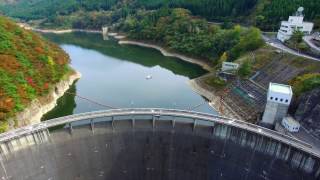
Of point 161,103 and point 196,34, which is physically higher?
point 196,34

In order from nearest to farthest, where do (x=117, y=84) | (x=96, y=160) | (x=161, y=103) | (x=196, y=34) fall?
(x=96, y=160) < (x=161, y=103) < (x=117, y=84) < (x=196, y=34)

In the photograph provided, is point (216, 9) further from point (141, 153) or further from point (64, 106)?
point (141, 153)

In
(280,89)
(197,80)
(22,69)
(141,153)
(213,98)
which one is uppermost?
(280,89)

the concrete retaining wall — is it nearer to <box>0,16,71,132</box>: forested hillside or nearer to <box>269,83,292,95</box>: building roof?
<box>269,83,292,95</box>: building roof

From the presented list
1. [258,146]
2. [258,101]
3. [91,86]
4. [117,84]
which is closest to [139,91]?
[117,84]

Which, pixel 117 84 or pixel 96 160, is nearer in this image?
pixel 96 160

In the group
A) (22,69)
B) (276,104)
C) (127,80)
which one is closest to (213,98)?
(276,104)

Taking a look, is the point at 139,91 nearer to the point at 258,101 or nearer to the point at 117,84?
the point at 117,84
